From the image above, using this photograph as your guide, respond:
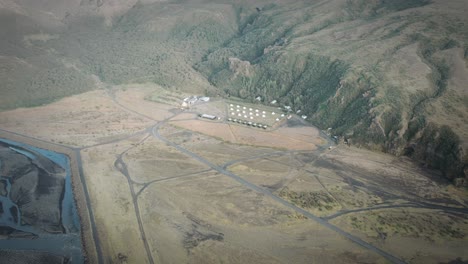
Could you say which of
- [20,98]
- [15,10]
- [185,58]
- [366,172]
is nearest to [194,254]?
[366,172]

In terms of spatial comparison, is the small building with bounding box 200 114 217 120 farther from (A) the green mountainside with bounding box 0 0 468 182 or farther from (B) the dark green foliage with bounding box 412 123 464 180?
(B) the dark green foliage with bounding box 412 123 464 180

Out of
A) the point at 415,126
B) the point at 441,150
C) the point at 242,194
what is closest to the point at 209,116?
the point at 242,194

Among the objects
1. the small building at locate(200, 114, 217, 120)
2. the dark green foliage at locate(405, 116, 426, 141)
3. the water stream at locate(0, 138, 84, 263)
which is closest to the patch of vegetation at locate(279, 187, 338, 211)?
the dark green foliage at locate(405, 116, 426, 141)

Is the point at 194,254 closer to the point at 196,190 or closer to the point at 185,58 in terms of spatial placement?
the point at 196,190

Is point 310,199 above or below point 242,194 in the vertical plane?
below

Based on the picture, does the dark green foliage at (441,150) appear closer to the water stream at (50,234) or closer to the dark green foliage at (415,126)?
the dark green foliage at (415,126)

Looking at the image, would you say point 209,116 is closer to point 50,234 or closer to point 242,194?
point 242,194
